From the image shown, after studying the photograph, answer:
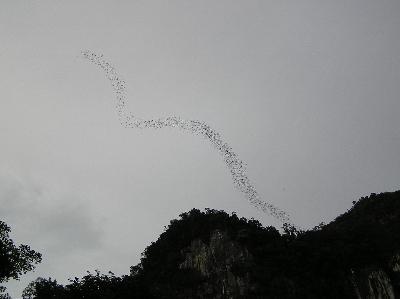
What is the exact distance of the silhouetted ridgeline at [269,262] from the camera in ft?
217

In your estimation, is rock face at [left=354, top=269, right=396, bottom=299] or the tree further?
rock face at [left=354, top=269, right=396, bottom=299]

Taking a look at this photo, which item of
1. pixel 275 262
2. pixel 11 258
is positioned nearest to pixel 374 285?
pixel 275 262

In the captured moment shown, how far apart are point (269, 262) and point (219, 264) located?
377 inches

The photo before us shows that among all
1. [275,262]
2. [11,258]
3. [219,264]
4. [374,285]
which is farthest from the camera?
[275,262]

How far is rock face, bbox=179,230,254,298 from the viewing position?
6525cm

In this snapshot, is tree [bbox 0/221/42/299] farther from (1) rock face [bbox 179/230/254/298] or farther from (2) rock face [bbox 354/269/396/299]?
(2) rock face [bbox 354/269/396/299]

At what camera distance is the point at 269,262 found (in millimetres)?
70875

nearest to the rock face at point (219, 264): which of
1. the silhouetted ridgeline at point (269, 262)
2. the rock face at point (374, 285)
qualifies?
the silhouetted ridgeline at point (269, 262)

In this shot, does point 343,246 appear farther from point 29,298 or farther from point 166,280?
point 29,298

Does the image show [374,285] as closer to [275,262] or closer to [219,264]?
[275,262]

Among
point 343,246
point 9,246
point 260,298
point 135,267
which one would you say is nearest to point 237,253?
point 260,298

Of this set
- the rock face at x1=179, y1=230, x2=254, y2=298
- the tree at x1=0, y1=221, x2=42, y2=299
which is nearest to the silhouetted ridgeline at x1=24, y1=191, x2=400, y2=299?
the rock face at x1=179, y1=230, x2=254, y2=298

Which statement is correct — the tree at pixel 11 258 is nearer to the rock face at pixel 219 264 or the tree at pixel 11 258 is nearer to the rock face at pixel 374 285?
the rock face at pixel 219 264

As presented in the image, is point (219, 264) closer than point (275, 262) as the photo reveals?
Yes
